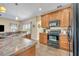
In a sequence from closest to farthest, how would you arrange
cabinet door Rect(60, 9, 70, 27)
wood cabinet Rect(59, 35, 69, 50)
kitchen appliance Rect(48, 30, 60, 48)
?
cabinet door Rect(60, 9, 70, 27) → wood cabinet Rect(59, 35, 69, 50) → kitchen appliance Rect(48, 30, 60, 48)

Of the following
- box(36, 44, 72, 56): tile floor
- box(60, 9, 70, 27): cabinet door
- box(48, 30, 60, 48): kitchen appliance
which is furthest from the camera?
box(48, 30, 60, 48): kitchen appliance

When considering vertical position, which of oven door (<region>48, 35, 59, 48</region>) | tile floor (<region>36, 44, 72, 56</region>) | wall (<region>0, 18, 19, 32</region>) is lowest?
tile floor (<region>36, 44, 72, 56</region>)

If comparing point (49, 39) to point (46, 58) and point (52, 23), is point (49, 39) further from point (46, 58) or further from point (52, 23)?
point (46, 58)

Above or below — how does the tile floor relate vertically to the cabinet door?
below

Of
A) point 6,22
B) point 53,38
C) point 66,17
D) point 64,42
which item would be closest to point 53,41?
point 53,38

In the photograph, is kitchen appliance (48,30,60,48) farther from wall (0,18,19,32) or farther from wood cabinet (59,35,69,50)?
wall (0,18,19,32)

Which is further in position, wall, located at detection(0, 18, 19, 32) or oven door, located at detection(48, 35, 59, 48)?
oven door, located at detection(48, 35, 59, 48)

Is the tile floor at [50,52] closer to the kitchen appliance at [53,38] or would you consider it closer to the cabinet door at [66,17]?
the kitchen appliance at [53,38]

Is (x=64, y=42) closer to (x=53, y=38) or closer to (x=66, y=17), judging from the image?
(x=53, y=38)

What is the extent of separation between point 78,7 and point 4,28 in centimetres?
99

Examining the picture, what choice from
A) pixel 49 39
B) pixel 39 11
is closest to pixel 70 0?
pixel 39 11

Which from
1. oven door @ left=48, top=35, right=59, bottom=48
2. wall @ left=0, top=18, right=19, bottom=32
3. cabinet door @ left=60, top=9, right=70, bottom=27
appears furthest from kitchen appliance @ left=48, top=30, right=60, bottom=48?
wall @ left=0, top=18, right=19, bottom=32

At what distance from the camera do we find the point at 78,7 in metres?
1.00

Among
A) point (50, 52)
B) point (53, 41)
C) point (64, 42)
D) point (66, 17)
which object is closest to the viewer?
point (66, 17)
